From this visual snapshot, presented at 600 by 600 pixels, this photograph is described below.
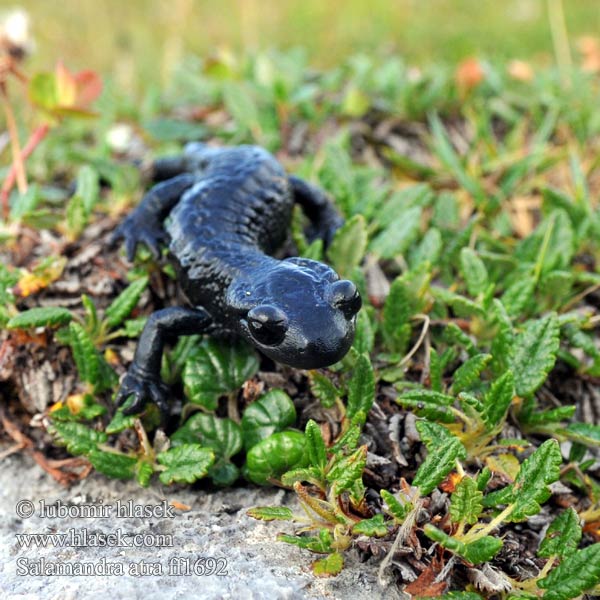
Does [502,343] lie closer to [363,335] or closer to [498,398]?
[498,398]

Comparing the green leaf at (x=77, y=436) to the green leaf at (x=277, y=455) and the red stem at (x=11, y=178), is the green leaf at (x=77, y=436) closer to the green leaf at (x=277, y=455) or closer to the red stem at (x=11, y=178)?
the green leaf at (x=277, y=455)

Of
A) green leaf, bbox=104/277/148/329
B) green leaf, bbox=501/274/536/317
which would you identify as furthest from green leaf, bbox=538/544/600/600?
green leaf, bbox=104/277/148/329

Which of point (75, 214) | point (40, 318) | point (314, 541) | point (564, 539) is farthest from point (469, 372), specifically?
point (75, 214)

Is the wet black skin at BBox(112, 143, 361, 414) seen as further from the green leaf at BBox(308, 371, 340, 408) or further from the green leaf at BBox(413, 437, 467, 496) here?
the green leaf at BBox(413, 437, 467, 496)

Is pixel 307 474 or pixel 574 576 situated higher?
pixel 307 474

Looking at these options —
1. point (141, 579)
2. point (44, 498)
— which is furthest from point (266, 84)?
point (141, 579)

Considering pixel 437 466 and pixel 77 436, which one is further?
pixel 77 436

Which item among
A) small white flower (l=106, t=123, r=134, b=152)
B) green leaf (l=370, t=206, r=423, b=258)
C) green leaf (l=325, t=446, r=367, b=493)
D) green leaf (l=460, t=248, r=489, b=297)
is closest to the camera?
green leaf (l=325, t=446, r=367, b=493)
